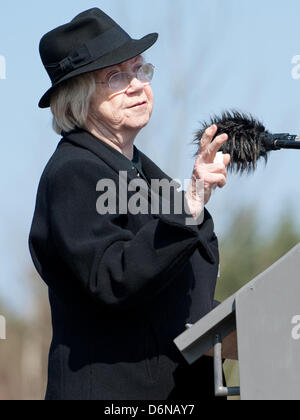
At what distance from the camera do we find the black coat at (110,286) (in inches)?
104

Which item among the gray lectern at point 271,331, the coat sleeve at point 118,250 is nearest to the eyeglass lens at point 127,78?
the coat sleeve at point 118,250

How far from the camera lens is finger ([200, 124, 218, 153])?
266cm

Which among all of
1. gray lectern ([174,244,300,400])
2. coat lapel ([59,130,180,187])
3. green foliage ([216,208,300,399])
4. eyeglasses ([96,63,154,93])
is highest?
green foliage ([216,208,300,399])

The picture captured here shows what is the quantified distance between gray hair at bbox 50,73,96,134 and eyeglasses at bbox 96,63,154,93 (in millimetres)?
44

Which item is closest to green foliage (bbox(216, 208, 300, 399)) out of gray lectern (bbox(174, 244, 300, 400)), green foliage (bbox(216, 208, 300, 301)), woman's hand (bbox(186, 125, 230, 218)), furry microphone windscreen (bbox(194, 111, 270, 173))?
green foliage (bbox(216, 208, 300, 301))

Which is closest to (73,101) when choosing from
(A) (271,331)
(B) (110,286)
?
(B) (110,286)

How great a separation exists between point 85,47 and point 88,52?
3 cm

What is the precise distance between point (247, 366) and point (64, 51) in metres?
1.26

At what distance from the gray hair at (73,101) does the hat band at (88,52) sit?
46 mm

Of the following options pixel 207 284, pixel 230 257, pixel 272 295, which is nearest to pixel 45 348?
pixel 230 257

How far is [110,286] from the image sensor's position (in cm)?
264

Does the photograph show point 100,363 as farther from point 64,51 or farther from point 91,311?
point 64,51

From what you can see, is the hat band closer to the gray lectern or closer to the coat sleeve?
the coat sleeve

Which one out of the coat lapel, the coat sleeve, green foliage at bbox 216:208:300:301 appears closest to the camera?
the coat sleeve
